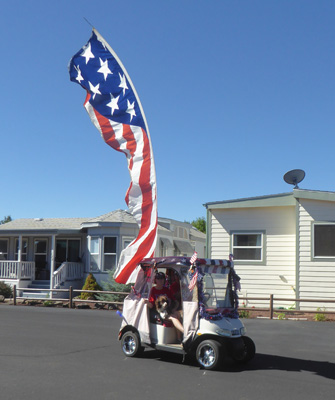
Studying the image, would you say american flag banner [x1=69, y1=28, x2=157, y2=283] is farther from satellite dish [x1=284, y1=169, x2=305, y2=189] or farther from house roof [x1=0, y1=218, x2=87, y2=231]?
house roof [x1=0, y1=218, x2=87, y2=231]

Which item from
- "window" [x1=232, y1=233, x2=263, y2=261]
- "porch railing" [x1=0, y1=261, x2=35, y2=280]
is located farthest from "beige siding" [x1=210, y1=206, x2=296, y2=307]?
"porch railing" [x1=0, y1=261, x2=35, y2=280]

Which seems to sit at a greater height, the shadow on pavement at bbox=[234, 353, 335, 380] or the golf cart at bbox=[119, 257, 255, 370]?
the golf cart at bbox=[119, 257, 255, 370]

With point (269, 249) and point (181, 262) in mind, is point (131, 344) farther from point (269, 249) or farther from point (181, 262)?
point (269, 249)

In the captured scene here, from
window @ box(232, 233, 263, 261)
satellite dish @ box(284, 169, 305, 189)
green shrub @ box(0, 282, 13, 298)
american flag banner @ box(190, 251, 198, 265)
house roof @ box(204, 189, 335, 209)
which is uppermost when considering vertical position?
satellite dish @ box(284, 169, 305, 189)

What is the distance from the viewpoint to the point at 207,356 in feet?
29.0

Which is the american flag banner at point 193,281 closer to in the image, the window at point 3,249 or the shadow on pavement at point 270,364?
the shadow on pavement at point 270,364

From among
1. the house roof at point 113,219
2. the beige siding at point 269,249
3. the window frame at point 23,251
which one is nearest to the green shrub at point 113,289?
the house roof at point 113,219

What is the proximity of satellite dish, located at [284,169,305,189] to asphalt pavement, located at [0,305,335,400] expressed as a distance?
26.7 ft

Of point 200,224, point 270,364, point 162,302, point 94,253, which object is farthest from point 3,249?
point 200,224

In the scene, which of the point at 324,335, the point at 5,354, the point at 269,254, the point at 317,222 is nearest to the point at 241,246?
the point at 269,254

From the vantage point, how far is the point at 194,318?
9016 millimetres

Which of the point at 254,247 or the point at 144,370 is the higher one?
the point at 254,247

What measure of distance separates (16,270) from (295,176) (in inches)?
622

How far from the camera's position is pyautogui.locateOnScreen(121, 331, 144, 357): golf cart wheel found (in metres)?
9.85
